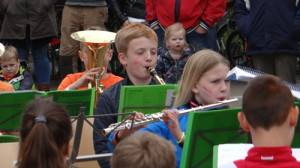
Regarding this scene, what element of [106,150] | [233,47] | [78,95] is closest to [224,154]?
[106,150]

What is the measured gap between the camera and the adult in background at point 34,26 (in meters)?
7.62

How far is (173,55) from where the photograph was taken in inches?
252

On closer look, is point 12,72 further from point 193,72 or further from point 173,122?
point 173,122

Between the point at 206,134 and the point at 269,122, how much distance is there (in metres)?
0.76

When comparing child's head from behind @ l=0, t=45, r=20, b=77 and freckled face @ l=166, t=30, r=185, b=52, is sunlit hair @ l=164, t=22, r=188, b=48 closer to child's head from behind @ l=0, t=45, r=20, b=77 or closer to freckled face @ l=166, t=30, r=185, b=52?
freckled face @ l=166, t=30, r=185, b=52

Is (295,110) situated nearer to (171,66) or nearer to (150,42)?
(150,42)

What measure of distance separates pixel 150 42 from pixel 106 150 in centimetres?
89

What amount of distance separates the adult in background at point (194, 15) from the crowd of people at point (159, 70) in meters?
0.01

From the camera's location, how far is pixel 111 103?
4.08 meters

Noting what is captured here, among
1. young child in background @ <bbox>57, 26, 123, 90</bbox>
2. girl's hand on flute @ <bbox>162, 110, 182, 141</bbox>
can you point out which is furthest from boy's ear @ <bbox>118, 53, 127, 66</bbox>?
girl's hand on flute @ <bbox>162, 110, 182, 141</bbox>

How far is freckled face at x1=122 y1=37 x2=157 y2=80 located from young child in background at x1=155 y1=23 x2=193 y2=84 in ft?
6.22

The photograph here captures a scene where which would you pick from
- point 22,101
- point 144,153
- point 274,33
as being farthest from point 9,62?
point 144,153

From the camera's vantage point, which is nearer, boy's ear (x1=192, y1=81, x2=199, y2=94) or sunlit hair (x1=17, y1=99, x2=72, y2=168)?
sunlit hair (x1=17, y1=99, x2=72, y2=168)

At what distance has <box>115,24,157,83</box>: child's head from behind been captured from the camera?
14.2 ft
